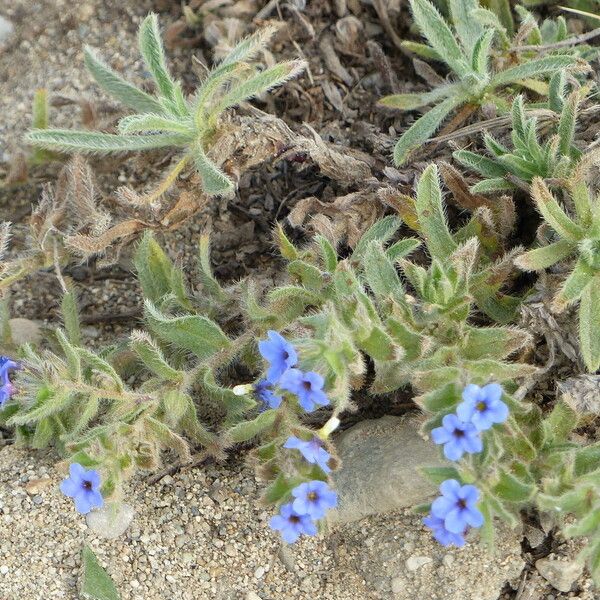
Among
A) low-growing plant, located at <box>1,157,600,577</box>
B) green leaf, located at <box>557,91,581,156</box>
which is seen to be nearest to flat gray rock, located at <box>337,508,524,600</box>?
low-growing plant, located at <box>1,157,600,577</box>

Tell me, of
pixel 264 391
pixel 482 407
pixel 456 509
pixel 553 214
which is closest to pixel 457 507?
pixel 456 509

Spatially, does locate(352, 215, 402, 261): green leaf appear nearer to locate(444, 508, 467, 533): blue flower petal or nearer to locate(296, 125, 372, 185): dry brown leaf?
locate(296, 125, 372, 185): dry brown leaf

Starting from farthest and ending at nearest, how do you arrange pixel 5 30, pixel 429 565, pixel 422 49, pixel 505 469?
pixel 5 30
pixel 422 49
pixel 429 565
pixel 505 469

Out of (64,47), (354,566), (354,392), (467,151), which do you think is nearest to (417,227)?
(467,151)

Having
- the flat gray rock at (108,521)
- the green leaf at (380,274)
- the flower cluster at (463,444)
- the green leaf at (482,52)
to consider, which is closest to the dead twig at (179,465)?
the flat gray rock at (108,521)

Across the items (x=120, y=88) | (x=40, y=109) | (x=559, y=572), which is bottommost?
(x=559, y=572)

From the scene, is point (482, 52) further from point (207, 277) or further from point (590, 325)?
point (207, 277)

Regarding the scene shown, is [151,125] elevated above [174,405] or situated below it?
above
